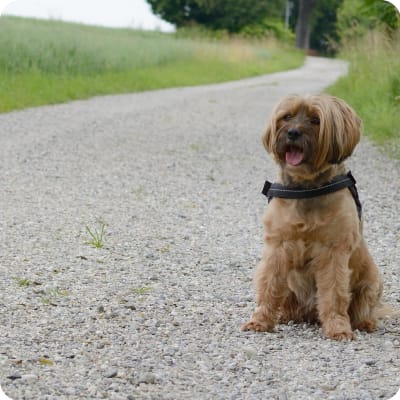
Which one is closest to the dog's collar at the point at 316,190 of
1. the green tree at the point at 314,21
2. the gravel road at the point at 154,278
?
the gravel road at the point at 154,278

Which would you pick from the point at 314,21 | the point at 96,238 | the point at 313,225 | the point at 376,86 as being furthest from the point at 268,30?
the point at 313,225

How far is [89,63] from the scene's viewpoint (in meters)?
23.1

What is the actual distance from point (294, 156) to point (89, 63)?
61.1 feet

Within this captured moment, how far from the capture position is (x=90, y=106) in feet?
60.4

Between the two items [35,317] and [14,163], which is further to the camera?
[14,163]

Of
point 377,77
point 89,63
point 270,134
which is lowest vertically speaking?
point 89,63

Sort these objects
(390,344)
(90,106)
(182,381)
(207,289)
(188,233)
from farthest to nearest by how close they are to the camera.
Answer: (90,106) → (188,233) → (207,289) → (390,344) → (182,381)

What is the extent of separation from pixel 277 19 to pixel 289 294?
5575cm

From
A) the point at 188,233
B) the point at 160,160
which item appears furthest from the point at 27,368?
the point at 160,160

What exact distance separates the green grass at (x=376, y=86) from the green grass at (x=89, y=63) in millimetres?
6050

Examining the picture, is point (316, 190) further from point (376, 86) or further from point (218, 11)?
point (218, 11)

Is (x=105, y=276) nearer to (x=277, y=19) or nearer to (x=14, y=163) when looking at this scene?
(x=14, y=163)

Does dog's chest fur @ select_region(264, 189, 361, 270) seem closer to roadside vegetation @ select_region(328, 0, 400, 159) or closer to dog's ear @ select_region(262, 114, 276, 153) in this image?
dog's ear @ select_region(262, 114, 276, 153)

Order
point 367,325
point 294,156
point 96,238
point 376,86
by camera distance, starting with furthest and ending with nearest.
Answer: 1. point 376,86
2. point 96,238
3. point 367,325
4. point 294,156
